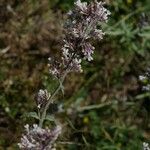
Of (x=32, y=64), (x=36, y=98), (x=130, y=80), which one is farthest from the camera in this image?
(x=130, y=80)

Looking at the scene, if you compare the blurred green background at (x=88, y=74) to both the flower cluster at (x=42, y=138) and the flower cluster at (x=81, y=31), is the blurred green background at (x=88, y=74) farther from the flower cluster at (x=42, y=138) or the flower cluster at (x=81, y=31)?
the flower cluster at (x=42, y=138)

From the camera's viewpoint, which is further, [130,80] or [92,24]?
[130,80]

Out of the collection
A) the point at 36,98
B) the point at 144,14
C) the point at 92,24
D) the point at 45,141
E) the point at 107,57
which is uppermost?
the point at 144,14

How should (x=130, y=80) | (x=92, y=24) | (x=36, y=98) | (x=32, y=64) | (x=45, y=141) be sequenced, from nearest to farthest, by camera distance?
(x=45, y=141), (x=92, y=24), (x=36, y=98), (x=32, y=64), (x=130, y=80)

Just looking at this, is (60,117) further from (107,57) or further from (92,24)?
(92,24)

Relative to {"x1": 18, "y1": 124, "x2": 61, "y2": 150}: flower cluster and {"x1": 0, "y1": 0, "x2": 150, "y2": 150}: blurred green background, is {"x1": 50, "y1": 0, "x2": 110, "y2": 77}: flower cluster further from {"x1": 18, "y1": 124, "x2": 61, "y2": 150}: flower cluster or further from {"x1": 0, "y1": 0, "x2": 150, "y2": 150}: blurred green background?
{"x1": 0, "y1": 0, "x2": 150, "y2": 150}: blurred green background

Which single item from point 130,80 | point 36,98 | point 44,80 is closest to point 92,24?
point 36,98

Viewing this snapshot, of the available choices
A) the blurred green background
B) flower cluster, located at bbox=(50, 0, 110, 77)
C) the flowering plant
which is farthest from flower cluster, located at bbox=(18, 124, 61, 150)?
the blurred green background

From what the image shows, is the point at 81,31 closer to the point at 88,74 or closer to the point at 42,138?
the point at 42,138
